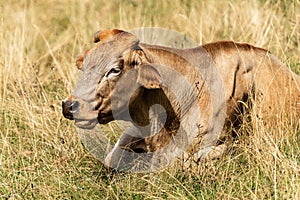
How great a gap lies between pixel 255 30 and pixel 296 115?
2.13 metres

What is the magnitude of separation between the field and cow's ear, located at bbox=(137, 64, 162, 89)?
66 centimetres

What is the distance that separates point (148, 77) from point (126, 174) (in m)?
0.82

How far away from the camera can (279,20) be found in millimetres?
8625

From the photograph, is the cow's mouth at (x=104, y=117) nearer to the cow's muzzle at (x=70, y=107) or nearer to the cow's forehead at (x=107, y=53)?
the cow's muzzle at (x=70, y=107)

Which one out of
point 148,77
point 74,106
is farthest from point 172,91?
point 74,106

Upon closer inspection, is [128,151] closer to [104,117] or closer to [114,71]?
[104,117]

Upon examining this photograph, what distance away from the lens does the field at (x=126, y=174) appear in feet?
17.6

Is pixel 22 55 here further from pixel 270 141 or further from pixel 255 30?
pixel 270 141

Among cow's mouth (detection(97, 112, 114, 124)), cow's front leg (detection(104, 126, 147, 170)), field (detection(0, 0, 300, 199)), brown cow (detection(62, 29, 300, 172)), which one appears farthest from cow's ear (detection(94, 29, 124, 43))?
field (detection(0, 0, 300, 199))

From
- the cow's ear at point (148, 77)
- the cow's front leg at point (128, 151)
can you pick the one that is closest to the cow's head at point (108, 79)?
the cow's ear at point (148, 77)

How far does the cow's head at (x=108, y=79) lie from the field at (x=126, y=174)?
1.77 feet

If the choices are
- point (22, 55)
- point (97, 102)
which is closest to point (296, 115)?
point (97, 102)

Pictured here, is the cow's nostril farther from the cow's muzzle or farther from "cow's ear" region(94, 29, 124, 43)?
"cow's ear" region(94, 29, 124, 43)

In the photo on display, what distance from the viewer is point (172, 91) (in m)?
5.89
